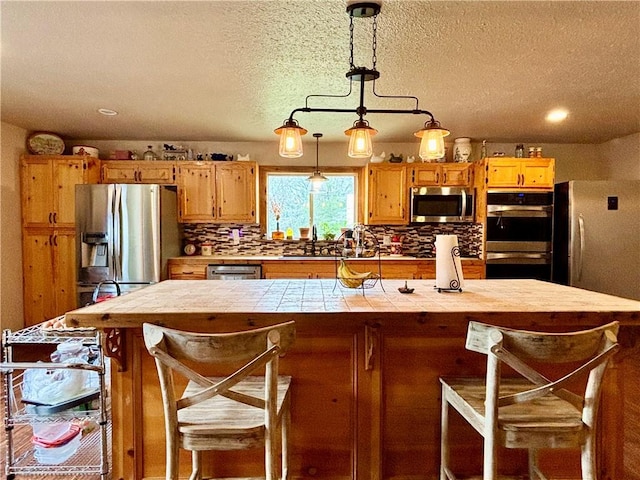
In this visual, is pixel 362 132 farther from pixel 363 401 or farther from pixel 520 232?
pixel 520 232

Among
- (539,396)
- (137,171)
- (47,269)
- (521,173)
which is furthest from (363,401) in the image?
(47,269)

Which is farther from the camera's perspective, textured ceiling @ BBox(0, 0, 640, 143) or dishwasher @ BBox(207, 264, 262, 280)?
dishwasher @ BBox(207, 264, 262, 280)

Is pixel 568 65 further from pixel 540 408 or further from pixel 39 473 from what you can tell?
pixel 39 473

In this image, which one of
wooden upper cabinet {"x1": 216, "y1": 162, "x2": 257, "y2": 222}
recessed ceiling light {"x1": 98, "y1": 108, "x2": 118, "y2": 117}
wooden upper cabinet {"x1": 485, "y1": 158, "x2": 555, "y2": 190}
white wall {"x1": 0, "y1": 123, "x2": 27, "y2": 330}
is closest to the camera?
recessed ceiling light {"x1": 98, "y1": 108, "x2": 118, "y2": 117}

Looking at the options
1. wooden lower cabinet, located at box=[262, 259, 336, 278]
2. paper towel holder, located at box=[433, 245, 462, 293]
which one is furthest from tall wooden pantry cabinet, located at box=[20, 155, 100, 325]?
paper towel holder, located at box=[433, 245, 462, 293]

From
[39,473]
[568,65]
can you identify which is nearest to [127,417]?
[39,473]

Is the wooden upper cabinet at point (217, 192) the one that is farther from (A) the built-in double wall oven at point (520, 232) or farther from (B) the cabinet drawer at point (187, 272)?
(A) the built-in double wall oven at point (520, 232)

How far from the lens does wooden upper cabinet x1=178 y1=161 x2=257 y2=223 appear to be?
4.47 meters

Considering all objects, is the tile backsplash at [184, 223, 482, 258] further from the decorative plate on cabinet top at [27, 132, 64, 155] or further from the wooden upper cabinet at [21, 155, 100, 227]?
the decorative plate on cabinet top at [27, 132, 64, 155]

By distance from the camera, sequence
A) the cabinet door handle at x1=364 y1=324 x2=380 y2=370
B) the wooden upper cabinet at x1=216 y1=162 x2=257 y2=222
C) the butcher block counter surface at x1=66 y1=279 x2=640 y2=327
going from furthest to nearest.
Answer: the wooden upper cabinet at x1=216 y1=162 x2=257 y2=222
the cabinet door handle at x1=364 y1=324 x2=380 y2=370
the butcher block counter surface at x1=66 y1=279 x2=640 y2=327

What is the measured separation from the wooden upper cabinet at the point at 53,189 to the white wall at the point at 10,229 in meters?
0.11

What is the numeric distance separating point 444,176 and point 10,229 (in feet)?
15.8

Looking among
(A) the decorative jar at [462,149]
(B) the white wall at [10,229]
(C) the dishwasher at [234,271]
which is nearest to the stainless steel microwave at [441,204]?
(A) the decorative jar at [462,149]

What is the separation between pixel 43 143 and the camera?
4195 mm
